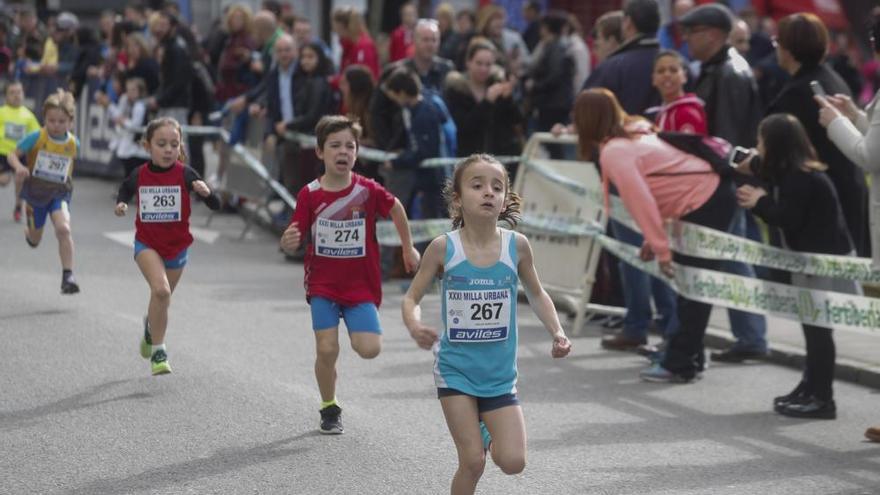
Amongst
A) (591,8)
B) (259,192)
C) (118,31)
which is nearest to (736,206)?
(259,192)

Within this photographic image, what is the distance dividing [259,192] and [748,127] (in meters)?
7.78

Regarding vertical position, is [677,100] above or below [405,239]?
above

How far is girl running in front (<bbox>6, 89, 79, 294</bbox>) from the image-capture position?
480 inches

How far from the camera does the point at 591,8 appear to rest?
32.4m

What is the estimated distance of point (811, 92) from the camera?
32.7ft

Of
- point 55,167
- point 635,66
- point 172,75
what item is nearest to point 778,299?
point 635,66

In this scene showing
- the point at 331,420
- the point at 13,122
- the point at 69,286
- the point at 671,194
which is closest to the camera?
the point at 331,420

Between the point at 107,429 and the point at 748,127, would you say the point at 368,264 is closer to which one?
the point at 107,429

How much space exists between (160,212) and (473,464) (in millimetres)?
4158

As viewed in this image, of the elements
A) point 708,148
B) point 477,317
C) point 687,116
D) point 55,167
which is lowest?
point 55,167

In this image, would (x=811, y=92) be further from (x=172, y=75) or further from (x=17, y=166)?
(x=172, y=75)

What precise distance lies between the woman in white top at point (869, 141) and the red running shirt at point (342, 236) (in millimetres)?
2292

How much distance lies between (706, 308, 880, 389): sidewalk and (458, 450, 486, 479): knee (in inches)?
148

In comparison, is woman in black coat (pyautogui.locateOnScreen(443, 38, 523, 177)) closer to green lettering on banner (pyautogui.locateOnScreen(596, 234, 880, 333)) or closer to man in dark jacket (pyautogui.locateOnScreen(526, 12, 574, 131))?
man in dark jacket (pyautogui.locateOnScreen(526, 12, 574, 131))
